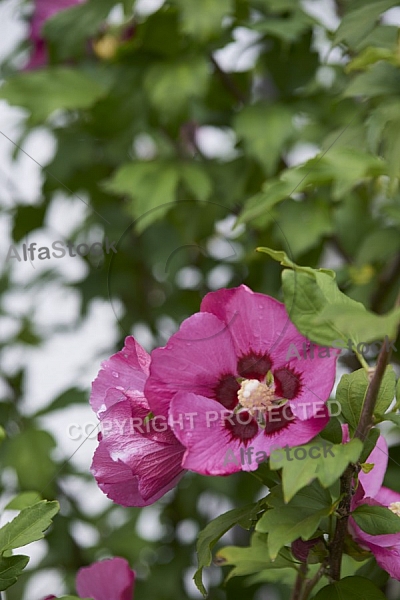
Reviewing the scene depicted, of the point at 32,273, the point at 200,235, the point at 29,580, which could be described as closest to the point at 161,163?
the point at 200,235

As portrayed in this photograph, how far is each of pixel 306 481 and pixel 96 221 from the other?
0.80 m

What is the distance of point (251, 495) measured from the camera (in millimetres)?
916

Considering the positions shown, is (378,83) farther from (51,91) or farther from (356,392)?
(51,91)

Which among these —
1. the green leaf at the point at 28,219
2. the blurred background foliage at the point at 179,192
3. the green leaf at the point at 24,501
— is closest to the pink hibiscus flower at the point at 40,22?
the blurred background foliage at the point at 179,192

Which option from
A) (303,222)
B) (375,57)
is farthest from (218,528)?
(303,222)

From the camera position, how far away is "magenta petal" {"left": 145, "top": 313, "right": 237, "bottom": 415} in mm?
362

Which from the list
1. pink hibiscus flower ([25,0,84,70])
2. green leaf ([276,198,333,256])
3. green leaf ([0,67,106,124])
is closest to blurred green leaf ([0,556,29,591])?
green leaf ([276,198,333,256])

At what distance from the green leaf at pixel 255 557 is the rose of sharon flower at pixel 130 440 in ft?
0.24

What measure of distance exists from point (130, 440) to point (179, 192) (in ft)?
2.02

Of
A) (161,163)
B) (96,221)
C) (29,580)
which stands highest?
(161,163)

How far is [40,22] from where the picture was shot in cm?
102

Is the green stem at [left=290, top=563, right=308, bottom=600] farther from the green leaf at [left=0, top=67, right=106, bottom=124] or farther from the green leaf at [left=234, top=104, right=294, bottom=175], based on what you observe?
the green leaf at [left=0, top=67, right=106, bottom=124]

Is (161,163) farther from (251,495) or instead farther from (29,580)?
(29,580)

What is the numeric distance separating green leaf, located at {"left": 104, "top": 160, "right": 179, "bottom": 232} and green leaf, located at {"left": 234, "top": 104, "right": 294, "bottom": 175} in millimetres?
95
